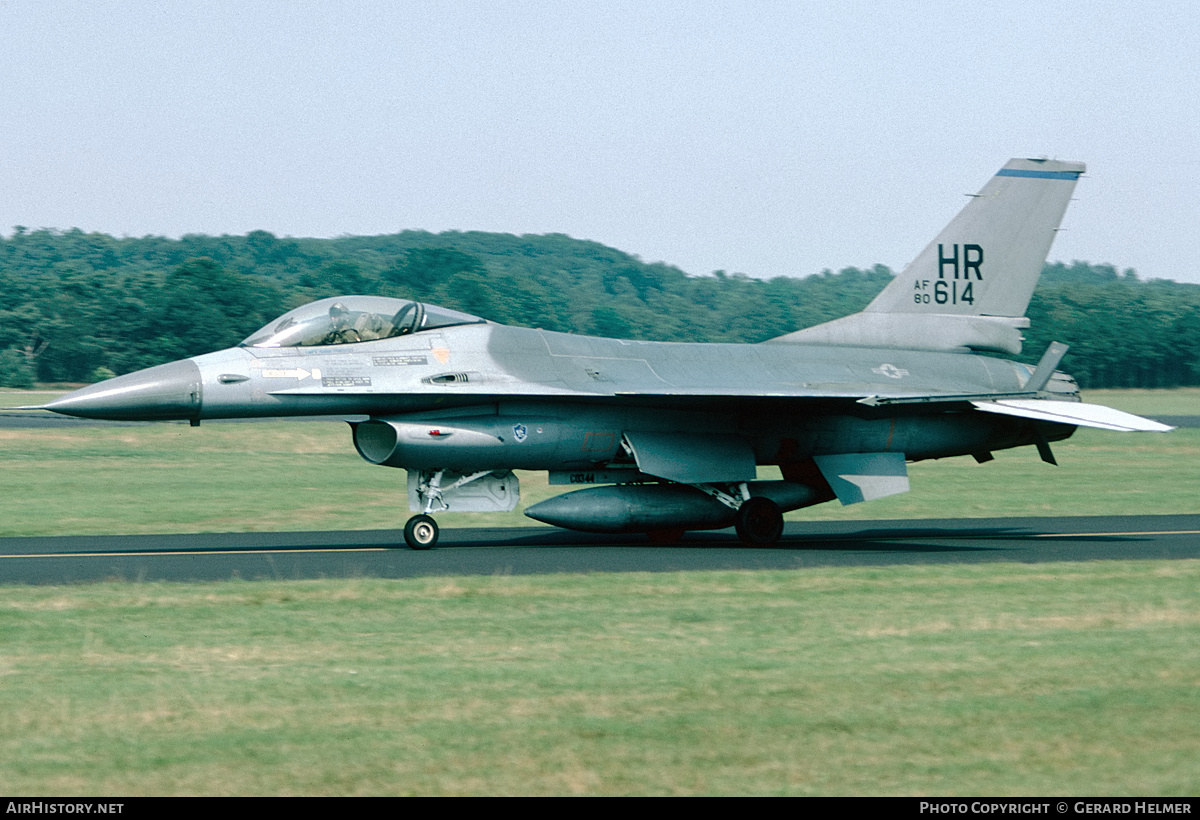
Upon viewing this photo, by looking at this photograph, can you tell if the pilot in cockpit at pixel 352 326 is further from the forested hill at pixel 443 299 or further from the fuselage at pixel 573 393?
the forested hill at pixel 443 299

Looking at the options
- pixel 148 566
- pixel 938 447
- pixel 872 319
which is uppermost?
pixel 872 319

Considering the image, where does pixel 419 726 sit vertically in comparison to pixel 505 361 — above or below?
below

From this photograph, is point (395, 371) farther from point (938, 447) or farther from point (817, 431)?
point (938, 447)

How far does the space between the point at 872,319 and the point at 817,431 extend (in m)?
2.70

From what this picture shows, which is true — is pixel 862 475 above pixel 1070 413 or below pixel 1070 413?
below

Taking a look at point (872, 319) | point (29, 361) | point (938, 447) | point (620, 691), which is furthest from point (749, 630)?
point (29, 361)

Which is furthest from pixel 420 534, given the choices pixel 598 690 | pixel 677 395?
pixel 598 690

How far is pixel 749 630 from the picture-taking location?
10.1 meters

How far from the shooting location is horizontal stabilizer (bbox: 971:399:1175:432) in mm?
16250

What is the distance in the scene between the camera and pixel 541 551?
16016 mm

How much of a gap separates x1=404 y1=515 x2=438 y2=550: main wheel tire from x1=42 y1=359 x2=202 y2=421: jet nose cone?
9.14 feet

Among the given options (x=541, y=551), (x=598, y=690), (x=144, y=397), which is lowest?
(x=541, y=551)

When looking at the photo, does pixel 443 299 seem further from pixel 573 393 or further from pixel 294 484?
pixel 573 393

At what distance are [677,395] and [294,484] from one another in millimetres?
12407
